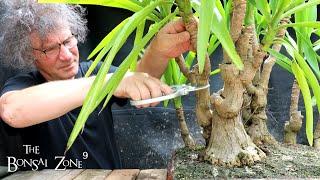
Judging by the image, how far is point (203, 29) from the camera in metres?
0.41

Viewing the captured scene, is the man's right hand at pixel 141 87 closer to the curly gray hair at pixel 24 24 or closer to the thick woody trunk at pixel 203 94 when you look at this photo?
the thick woody trunk at pixel 203 94

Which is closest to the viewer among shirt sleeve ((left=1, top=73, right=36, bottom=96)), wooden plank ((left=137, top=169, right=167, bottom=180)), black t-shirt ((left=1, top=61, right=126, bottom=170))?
wooden plank ((left=137, top=169, right=167, bottom=180))

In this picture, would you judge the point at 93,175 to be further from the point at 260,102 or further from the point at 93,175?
the point at 260,102

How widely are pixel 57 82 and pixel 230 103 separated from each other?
0.44m

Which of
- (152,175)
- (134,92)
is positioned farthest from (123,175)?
(134,92)

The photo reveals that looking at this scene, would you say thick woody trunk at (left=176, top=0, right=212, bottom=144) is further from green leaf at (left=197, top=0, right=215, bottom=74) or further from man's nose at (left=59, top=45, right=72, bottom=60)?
man's nose at (left=59, top=45, right=72, bottom=60)

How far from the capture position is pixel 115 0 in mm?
600

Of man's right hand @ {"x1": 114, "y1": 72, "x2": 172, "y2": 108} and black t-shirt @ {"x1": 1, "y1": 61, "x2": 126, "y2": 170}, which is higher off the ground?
man's right hand @ {"x1": 114, "y1": 72, "x2": 172, "y2": 108}

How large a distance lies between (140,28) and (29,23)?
1.94 feet

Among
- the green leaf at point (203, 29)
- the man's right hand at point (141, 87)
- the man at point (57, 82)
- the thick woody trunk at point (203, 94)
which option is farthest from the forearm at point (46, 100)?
the green leaf at point (203, 29)

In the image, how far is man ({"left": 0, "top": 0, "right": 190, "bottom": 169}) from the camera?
0.77m

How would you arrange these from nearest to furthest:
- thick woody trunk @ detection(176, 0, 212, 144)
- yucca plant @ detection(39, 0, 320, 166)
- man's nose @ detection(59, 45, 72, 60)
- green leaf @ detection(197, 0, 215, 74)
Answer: green leaf @ detection(197, 0, 215, 74) → yucca plant @ detection(39, 0, 320, 166) → thick woody trunk @ detection(176, 0, 212, 144) → man's nose @ detection(59, 45, 72, 60)

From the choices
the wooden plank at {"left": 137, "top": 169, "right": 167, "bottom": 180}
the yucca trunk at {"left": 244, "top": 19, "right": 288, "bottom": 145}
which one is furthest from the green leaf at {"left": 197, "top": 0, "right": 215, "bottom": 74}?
the wooden plank at {"left": 137, "top": 169, "right": 167, "bottom": 180}

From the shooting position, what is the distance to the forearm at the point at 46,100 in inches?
34.1
